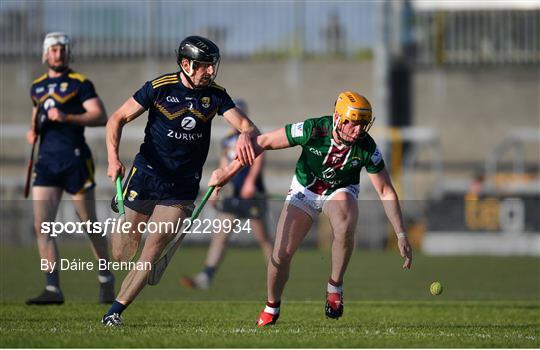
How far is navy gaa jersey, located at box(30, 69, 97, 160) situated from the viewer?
12.2 meters

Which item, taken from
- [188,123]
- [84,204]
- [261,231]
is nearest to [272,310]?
[188,123]

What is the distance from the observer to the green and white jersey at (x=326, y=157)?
9898 millimetres

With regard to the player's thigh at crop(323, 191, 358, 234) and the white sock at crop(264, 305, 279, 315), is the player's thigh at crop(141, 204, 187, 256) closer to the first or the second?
the white sock at crop(264, 305, 279, 315)

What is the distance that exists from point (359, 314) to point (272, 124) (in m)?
19.5

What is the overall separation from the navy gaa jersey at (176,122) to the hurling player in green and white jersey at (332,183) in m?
0.45

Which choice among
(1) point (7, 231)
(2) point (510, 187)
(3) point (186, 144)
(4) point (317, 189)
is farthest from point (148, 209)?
(2) point (510, 187)

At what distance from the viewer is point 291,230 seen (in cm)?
1020

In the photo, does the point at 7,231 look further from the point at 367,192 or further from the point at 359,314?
the point at 359,314

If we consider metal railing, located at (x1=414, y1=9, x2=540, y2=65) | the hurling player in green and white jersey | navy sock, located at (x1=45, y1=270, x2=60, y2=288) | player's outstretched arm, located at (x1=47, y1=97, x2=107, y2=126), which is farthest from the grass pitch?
metal railing, located at (x1=414, y1=9, x2=540, y2=65)

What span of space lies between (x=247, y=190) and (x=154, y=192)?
217 inches

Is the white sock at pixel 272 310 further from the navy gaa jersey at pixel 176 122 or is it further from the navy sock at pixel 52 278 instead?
the navy sock at pixel 52 278

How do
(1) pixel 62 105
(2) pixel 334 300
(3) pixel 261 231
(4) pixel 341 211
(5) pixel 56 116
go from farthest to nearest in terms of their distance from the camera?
(3) pixel 261 231, (1) pixel 62 105, (5) pixel 56 116, (2) pixel 334 300, (4) pixel 341 211

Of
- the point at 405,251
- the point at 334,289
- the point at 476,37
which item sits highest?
the point at 405,251

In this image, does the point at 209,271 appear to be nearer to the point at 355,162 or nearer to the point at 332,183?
the point at 332,183
